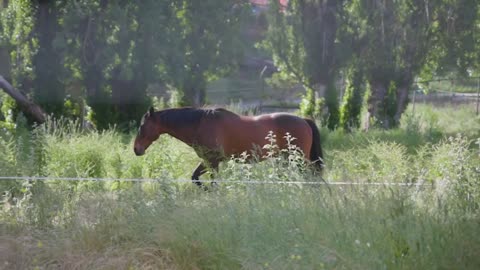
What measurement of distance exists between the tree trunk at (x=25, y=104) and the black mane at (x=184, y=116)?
7.88 metres

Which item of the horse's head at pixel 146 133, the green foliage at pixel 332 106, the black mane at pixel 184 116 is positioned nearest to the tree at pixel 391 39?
the green foliage at pixel 332 106

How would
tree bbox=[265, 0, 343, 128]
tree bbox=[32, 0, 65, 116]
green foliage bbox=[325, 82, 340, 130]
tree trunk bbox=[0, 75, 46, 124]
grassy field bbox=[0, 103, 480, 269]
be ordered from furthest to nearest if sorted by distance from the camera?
green foliage bbox=[325, 82, 340, 130] → tree bbox=[265, 0, 343, 128] → tree bbox=[32, 0, 65, 116] → tree trunk bbox=[0, 75, 46, 124] → grassy field bbox=[0, 103, 480, 269]

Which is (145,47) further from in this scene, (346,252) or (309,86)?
(346,252)

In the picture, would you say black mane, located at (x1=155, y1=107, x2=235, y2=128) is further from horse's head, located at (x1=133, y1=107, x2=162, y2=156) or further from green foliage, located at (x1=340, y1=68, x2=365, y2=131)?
green foliage, located at (x1=340, y1=68, x2=365, y2=131)

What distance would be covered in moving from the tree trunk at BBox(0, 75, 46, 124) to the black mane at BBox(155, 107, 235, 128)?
7.88 meters

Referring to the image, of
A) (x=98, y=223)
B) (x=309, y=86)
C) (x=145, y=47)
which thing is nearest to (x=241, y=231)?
(x=98, y=223)

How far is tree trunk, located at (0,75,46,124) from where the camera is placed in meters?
16.6

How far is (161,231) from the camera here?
5984 mm

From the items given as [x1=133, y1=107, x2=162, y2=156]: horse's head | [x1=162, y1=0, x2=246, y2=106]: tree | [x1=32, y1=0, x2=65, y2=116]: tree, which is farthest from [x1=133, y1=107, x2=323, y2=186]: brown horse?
[x1=162, y1=0, x2=246, y2=106]: tree

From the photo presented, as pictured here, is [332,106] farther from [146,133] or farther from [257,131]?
[146,133]

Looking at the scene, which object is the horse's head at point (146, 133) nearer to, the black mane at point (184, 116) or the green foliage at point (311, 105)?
the black mane at point (184, 116)

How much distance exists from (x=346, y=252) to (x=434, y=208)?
93 cm

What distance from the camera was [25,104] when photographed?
17.1 m

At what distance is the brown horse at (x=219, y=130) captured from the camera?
31.5ft
